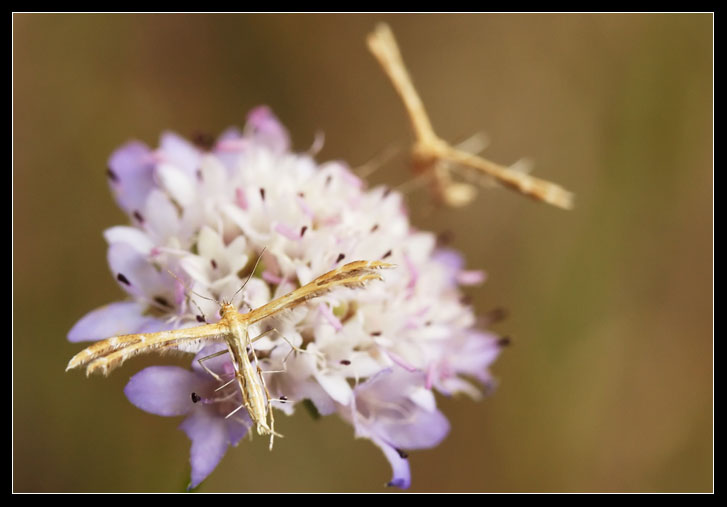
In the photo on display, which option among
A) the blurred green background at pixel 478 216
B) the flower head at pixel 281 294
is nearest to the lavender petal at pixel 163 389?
the flower head at pixel 281 294

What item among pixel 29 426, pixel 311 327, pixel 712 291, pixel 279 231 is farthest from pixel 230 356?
pixel 712 291

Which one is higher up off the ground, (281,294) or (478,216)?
(478,216)

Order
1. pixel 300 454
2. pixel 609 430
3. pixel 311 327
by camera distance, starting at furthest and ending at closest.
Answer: pixel 609 430 → pixel 300 454 → pixel 311 327

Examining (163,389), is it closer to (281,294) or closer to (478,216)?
(281,294)

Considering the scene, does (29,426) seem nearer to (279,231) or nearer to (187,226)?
(187,226)

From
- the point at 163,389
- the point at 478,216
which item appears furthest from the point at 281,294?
the point at 478,216

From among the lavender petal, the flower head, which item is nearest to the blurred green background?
the flower head
